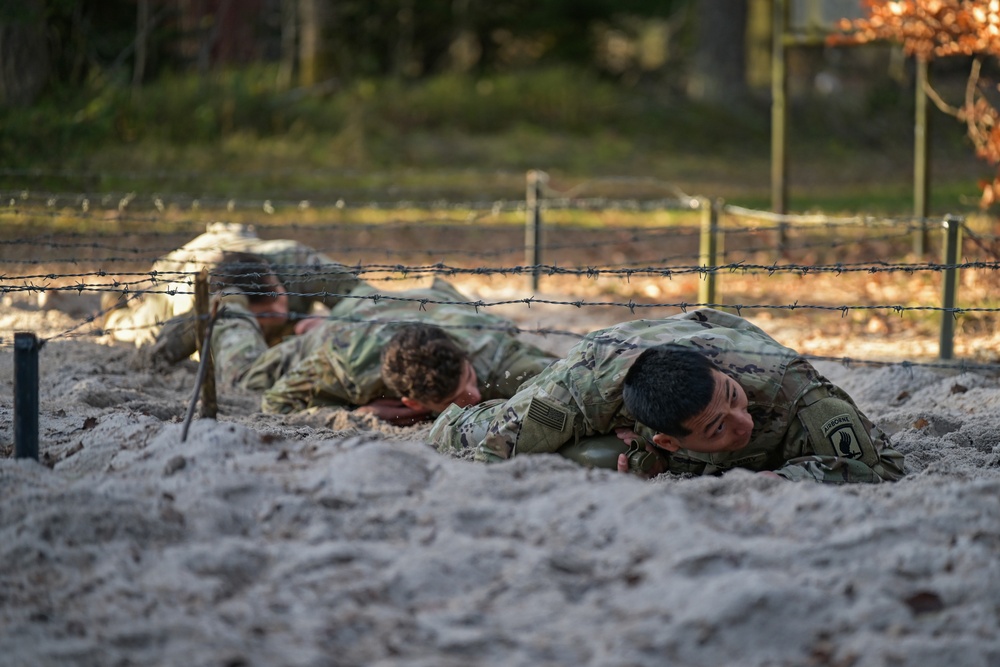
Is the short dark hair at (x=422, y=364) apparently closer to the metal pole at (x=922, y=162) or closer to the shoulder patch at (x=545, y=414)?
the shoulder patch at (x=545, y=414)

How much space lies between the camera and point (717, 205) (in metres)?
7.79

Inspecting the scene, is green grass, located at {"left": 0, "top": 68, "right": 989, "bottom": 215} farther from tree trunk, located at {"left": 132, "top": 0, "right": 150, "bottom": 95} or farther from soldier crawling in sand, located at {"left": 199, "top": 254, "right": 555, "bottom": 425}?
soldier crawling in sand, located at {"left": 199, "top": 254, "right": 555, "bottom": 425}

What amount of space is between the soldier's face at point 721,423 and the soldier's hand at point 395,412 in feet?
5.19

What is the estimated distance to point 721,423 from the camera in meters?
3.72

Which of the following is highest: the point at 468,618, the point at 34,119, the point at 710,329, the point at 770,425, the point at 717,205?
the point at 34,119

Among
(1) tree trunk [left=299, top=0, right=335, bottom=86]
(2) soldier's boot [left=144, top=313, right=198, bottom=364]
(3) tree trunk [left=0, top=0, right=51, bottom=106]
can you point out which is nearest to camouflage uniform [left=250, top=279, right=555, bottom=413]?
(2) soldier's boot [left=144, top=313, right=198, bottom=364]

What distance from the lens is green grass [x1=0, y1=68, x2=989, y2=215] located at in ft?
38.8

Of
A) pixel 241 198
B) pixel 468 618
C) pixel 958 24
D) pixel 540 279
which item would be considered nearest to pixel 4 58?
pixel 241 198

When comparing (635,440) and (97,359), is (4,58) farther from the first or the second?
(635,440)

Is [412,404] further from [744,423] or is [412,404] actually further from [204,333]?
[744,423]

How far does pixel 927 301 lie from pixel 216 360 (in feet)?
16.1

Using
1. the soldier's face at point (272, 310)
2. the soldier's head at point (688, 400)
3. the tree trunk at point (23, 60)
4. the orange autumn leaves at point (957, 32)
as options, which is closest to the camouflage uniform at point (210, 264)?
the soldier's face at point (272, 310)

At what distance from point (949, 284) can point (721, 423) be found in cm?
299

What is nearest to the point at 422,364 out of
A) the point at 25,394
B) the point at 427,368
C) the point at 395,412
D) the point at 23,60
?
the point at 427,368
